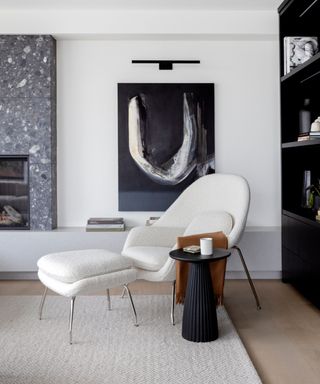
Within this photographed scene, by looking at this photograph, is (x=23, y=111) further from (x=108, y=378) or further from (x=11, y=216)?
(x=108, y=378)

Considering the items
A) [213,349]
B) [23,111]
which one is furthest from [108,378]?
[23,111]

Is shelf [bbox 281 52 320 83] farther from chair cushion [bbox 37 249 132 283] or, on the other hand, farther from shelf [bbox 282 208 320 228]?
chair cushion [bbox 37 249 132 283]

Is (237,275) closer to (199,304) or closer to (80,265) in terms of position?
(199,304)

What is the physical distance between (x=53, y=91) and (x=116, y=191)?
A: 3.55 feet

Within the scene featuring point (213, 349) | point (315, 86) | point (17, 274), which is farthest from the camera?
point (17, 274)

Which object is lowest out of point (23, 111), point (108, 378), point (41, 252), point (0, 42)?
point (108, 378)

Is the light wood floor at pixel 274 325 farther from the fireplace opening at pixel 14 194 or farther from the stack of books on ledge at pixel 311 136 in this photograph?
the stack of books on ledge at pixel 311 136

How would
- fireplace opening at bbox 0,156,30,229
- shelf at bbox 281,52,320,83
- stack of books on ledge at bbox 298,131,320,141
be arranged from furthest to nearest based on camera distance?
fireplace opening at bbox 0,156,30,229 → stack of books on ledge at bbox 298,131,320,141 → shelf at bbox 281,52,320,83

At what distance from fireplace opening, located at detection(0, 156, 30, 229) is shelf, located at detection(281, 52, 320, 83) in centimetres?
241

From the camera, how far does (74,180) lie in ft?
13.9

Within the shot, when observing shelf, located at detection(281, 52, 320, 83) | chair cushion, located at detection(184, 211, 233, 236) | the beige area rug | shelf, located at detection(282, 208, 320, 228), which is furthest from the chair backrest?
shelf, located at detection(281, 52, 320, 83)

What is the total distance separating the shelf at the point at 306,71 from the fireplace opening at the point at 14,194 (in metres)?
2.41

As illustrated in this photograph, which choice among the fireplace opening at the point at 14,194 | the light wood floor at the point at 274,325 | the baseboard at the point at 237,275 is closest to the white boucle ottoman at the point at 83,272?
the light wood floor at the point at 274,325

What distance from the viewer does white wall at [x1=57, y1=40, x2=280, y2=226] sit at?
419 cm
